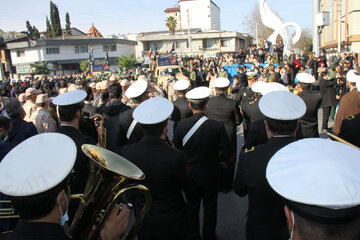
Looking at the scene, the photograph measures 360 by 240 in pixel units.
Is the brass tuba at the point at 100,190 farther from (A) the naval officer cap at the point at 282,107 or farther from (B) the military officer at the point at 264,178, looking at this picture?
(A) the naval officer cap at the point at 282,107

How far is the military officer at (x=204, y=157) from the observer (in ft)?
11.7

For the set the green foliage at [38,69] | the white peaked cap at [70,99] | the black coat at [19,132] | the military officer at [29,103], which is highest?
the green foliage at [38,69]

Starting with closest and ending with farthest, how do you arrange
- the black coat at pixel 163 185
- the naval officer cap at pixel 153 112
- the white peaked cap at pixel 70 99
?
the black coat at pixel 163 185 < the naval officer cap at pixel 153 112 < the white peaked cap at pixel 70 99

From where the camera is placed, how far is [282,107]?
250 cm

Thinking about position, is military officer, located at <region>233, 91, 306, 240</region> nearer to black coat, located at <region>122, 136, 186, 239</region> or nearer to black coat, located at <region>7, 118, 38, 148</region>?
black coat, located at <region>122, 136, 186, 239</region>

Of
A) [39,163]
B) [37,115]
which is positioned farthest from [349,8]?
[39,163]

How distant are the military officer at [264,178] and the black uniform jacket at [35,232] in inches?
58.2

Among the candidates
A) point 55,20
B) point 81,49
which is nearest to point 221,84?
point 81,49

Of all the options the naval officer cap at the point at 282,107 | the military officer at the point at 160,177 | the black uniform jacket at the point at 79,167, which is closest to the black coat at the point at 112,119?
the black uniform jacket at the point at 79,167

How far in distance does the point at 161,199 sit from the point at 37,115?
3.41 meters

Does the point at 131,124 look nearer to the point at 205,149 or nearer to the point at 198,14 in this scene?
the point at 205,149

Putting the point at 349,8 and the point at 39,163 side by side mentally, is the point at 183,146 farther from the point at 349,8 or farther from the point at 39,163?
the point at 349,8

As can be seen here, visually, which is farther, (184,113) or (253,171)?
(184,113)

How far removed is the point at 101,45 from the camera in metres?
57.2
